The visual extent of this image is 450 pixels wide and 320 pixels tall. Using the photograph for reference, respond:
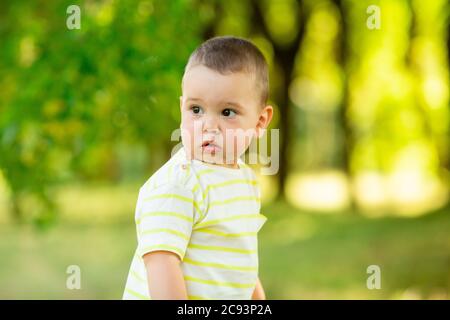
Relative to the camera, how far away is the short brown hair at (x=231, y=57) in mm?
1891

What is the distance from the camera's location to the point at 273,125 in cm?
1717

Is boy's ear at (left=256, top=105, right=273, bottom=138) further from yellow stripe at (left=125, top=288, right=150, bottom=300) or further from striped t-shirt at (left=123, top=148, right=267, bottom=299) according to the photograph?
yellow stripe at (left=125, top=288, right=150, bottom=300)

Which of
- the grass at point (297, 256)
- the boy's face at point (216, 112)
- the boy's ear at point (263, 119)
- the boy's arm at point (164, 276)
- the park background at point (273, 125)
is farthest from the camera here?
the grass at point (297, 256)

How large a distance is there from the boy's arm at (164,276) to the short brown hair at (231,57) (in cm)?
50

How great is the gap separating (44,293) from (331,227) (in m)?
5.61

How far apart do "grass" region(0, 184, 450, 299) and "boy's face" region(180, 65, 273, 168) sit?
5.95 m

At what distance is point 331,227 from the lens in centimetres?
1294

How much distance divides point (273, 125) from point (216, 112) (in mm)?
15324

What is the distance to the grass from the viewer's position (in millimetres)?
8953

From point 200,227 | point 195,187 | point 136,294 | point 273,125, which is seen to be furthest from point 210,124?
point 273,125

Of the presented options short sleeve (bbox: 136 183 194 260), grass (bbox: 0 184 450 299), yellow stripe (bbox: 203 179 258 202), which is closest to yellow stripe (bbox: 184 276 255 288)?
short sleeve (bbox: 136 183 194 260)

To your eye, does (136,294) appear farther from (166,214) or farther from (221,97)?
(221,97)

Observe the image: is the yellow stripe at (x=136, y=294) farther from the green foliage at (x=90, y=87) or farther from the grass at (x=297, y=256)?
the grass at (x=297, y=256)

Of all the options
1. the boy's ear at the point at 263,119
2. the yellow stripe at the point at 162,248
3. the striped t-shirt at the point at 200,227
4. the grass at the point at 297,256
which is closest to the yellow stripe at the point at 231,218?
the striped t-shirt at the point at 200,227
